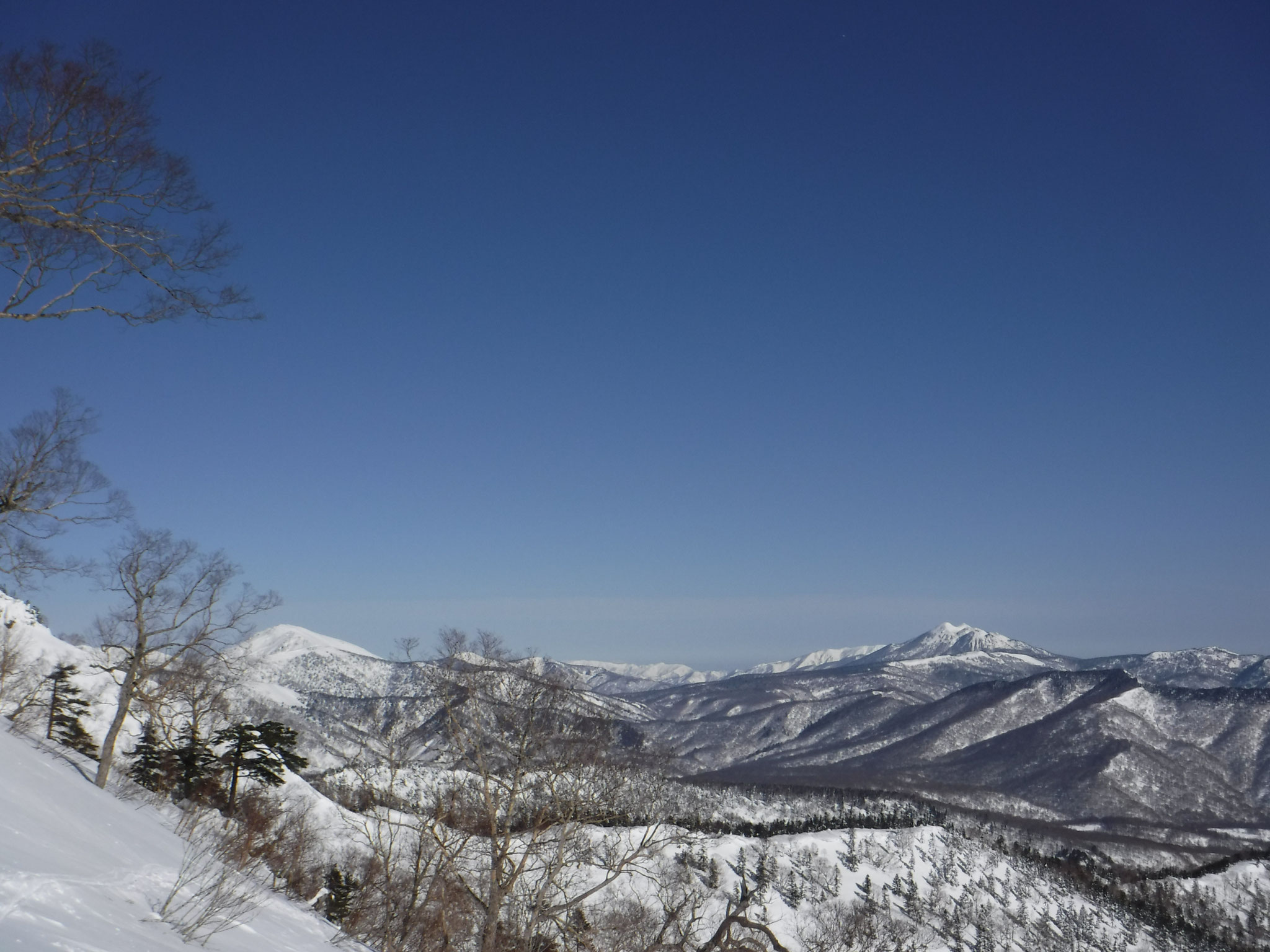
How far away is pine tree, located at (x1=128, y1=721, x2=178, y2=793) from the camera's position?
26.2 m

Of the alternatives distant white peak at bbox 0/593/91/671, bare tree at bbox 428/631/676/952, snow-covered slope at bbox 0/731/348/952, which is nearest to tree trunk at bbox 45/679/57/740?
bare tree at bbox 428/631/676/952

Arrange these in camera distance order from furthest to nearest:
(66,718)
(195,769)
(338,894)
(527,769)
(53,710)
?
(66,718), (53,710), (195,769), (338,894), (527,769)

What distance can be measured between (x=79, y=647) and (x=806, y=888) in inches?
4127

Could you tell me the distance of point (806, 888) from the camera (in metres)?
123

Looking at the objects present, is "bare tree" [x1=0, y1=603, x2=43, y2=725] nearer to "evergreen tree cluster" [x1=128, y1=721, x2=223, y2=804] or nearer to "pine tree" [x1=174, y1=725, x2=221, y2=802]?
"evergreen tree cluster" [x1=128, y1=721, x2=223, y2=804]

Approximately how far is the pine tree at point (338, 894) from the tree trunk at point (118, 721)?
6866 mm

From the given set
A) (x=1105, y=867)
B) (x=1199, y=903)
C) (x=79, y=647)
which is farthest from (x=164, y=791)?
(x=1105, y=867)

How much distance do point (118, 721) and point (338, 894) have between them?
842 centimetres

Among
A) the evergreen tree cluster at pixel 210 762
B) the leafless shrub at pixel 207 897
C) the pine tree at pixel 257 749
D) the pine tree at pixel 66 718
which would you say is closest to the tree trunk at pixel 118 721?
the evergreen tree cluster at pixel 210 762

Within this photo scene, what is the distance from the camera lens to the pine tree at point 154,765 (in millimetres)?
26219

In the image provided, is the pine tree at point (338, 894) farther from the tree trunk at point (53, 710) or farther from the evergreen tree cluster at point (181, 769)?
the tree trunk at point (53, 710)

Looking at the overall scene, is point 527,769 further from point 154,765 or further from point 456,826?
point 154,765

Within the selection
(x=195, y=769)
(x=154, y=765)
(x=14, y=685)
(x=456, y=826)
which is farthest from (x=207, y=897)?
(x=14, y=685)

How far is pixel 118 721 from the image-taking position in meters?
22.3
